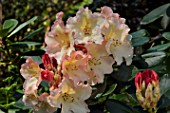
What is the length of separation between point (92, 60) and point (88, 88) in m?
0.08

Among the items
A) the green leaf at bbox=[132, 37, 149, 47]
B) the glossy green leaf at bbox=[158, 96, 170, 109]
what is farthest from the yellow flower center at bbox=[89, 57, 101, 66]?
the green leaf at bbox=[132, 37, 149, 47]

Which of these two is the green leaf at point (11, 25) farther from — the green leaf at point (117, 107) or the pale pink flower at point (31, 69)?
the green leaf at point (117, 107)

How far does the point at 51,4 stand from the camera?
16.6 ft

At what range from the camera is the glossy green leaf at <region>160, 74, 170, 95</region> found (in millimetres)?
1604

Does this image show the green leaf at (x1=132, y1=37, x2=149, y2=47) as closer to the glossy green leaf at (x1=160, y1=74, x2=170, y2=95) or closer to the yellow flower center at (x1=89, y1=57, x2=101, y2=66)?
the glossy green leaf at (x1=160, y1=74, x2=170, y2=95)

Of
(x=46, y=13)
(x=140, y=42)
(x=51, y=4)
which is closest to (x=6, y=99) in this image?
(x=140, y=42)

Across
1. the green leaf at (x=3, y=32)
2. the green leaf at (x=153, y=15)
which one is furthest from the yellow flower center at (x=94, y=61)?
the green leaf at (x=153, y=15)

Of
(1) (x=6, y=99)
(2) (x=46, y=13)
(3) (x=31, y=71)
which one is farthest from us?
(2) (x=46, y=13)

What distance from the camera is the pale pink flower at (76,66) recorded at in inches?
57.9

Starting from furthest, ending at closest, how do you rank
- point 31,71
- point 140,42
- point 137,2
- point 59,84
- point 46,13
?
1. point 137,2
2. point 46,13
3. point 140,42
4. point 31,71
5. point 59,84

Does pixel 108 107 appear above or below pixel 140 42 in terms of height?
below

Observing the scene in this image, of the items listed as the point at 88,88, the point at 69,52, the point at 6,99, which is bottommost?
the point at 6,99

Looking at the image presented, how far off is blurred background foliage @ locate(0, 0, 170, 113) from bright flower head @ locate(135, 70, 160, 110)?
19 centimetres

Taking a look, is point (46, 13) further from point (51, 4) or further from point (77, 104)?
point (77, 104)
